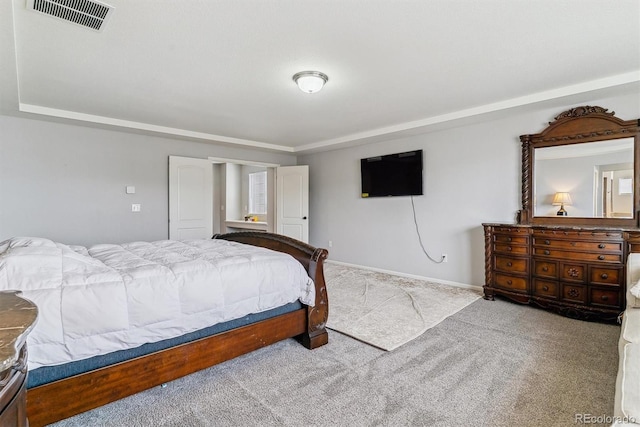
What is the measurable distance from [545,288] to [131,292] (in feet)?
12.5

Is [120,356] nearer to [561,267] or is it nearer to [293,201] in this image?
[561,267]

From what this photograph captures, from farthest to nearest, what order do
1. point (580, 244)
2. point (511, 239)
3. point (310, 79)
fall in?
1. point (511, 239)
2. point (580, 244)
3. point (310, 79)

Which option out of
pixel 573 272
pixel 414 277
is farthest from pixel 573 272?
pixel 414 277

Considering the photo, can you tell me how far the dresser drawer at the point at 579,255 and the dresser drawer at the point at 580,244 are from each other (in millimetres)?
41

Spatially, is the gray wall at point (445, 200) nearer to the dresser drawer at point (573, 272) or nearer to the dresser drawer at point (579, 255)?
the dresser drawer at point (579, 255)

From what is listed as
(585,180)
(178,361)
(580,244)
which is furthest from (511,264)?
(178,361)

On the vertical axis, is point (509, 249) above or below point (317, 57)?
below

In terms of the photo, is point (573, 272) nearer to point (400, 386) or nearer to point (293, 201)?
point (400, 386)

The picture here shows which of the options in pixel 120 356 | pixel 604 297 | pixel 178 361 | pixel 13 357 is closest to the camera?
pixel 13 357

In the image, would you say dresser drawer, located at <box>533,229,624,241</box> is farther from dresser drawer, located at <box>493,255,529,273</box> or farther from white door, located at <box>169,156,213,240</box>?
white door, located at <box>169,156,213,240</box>

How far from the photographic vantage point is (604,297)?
2994 mm

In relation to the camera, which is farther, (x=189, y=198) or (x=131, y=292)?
(x=189, y=198)

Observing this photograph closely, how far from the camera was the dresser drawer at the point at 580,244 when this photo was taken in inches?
116

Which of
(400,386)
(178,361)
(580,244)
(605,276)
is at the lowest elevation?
(400,386)
